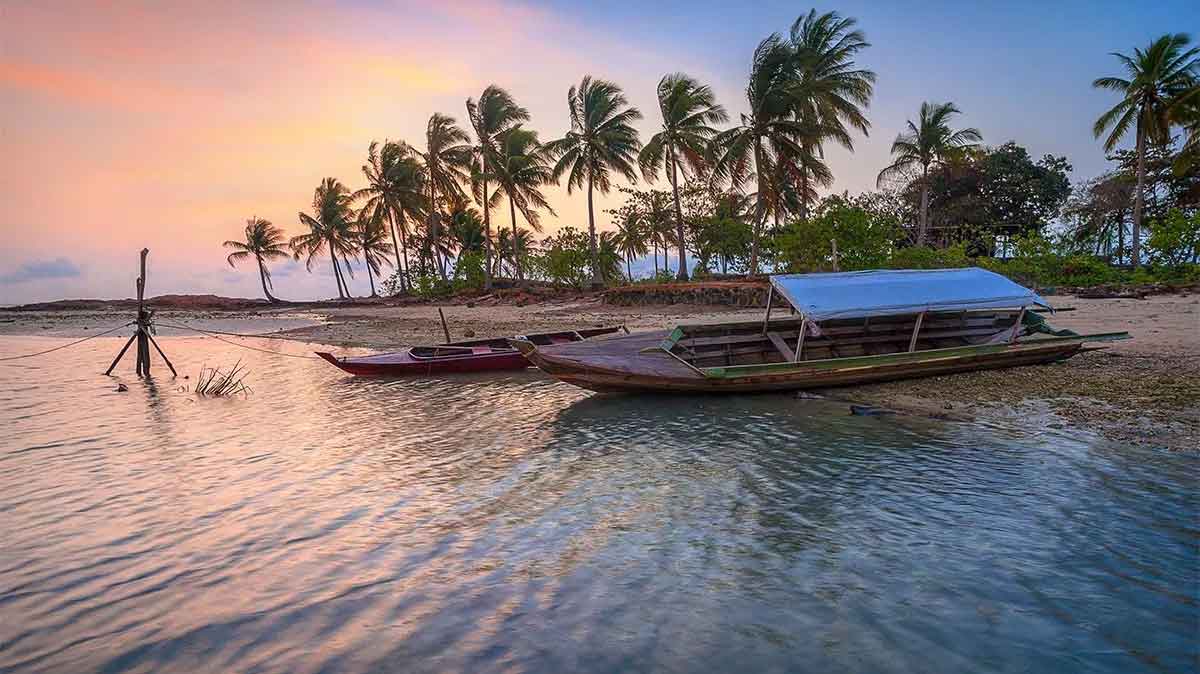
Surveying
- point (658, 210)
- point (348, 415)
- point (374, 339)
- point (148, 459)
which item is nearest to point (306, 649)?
point (148, 459)

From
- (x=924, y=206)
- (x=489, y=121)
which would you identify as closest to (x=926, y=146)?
(x=924, y=206)

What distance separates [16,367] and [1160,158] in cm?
5265

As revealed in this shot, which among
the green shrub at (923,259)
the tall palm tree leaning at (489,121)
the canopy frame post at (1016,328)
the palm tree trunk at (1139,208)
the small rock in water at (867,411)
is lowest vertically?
the small rock in water at (867,411)

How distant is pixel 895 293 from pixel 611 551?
8.63 m

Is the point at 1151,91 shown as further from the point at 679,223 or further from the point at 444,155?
the point at 444,155

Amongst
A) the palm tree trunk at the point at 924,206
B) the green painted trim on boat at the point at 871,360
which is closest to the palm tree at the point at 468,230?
the palm tree trunk at the point at 924,206

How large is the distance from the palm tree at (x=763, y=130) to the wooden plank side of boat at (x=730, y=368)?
20.8 metres

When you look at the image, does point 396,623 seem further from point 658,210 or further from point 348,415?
point 658,210

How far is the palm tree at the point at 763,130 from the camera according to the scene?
3112cm

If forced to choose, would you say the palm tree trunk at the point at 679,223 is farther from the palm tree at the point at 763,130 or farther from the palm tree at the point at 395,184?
the palm tree at the point at 395,184

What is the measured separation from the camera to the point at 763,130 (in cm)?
3206

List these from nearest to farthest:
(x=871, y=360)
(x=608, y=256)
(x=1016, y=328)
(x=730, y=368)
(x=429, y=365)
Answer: (x=730, y=368)
(x=871, y=360)
(x=1016, y=328)
(x=429, y=365)
(x=608, y=256)

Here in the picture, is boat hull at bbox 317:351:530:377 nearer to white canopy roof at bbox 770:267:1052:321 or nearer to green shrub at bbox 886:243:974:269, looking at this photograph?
white canopy roof at bbox 770:267:1052:321

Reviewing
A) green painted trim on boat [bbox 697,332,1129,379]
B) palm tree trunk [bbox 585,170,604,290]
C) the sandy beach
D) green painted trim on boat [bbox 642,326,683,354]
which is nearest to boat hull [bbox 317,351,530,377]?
green painted trim on boat [bbox 642,326,683,354]
